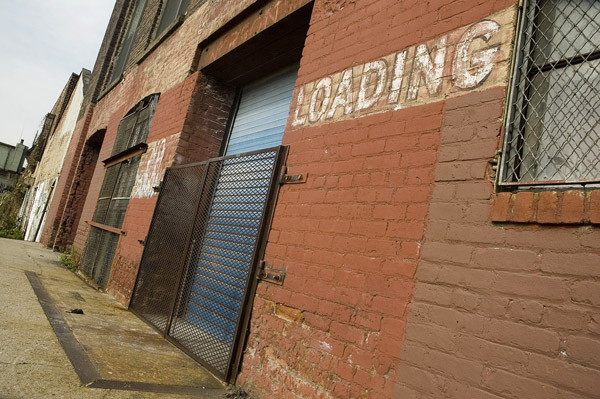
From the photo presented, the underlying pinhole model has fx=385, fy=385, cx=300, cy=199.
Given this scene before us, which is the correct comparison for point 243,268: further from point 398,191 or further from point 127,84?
point 127,84

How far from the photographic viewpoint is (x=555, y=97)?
191 centimetres

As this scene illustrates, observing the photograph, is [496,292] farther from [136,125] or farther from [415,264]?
[136,125]

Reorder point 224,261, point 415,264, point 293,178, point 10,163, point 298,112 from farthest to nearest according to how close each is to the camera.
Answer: point 10,163 → point 224,261 → point 298,112 → point 293,178 → point 415,264

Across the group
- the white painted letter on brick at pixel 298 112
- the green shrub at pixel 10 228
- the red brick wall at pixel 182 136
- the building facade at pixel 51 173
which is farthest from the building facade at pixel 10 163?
the white painted letter on brick at pixel 298 112

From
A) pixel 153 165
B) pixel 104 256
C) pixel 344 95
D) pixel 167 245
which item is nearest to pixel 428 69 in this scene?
pixel 344 95

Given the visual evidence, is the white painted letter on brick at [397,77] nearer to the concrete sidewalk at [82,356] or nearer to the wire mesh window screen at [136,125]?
the concrete sidewalk at [82,356]

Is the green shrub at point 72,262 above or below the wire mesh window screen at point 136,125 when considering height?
below

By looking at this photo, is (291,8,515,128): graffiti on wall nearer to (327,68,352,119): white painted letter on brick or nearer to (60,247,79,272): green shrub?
(327,68,352,119): white painted letter on brick

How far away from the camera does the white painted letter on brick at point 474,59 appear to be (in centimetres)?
213

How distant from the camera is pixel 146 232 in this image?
5.18m

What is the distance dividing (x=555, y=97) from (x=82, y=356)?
11.1 feet

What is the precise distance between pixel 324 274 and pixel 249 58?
3367 millimetres

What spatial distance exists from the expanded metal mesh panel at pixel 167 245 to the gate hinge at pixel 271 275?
4.65 feet

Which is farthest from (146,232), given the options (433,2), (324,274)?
(433,2)
